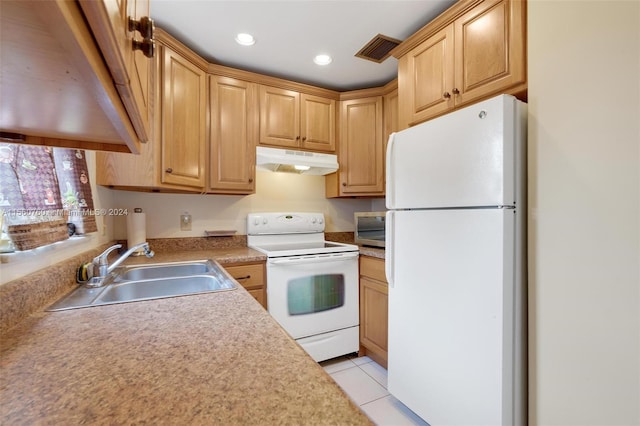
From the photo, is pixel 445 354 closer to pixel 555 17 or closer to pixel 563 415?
pixel 563 415

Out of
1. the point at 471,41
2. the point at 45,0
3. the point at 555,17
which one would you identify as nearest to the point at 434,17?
the point at 471,41

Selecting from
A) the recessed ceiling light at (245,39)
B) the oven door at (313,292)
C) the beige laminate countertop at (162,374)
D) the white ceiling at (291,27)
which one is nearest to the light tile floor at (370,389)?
the oven door at (313,292)

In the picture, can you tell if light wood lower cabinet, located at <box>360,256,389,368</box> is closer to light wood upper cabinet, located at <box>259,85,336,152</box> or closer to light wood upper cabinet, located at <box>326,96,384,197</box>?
light wood upper cabinet, located at <box>326,96,384,197</box>

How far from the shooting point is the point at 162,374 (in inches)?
19.1

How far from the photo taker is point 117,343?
2.01 feet

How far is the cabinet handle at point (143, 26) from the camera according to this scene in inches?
17.5

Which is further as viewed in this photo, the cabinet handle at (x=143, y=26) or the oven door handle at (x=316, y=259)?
the oven door handle at (x=316, y=259)

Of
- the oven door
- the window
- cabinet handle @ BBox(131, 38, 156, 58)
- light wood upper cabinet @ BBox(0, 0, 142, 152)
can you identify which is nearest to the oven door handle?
the oven door

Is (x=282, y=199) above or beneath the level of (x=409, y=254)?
above

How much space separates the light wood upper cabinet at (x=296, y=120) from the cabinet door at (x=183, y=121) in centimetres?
48

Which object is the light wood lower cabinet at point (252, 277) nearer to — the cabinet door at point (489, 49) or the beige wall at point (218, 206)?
the beige wall at point (218, 206)

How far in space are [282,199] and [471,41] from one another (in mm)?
1854

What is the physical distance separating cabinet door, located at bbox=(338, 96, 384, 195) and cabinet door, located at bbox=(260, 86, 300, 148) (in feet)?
1.48

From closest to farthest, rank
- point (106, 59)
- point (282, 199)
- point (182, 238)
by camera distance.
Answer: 1. point (106, 59)
2. point (182, 238)
3. point (282, 199)
